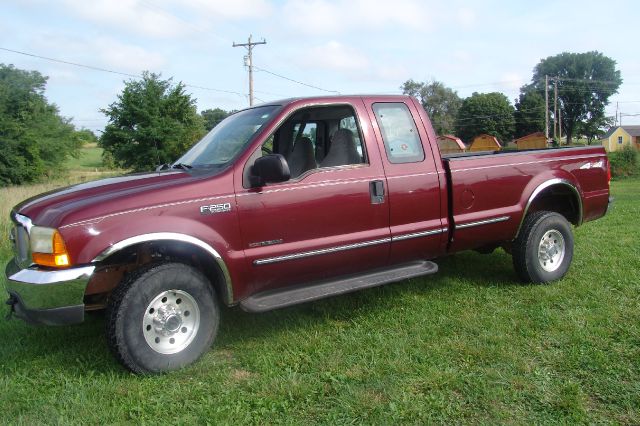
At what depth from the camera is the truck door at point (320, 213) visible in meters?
3.88

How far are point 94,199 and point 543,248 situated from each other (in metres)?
4.34

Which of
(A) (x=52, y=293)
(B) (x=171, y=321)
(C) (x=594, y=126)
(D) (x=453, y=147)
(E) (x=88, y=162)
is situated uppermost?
(C) (x=594, y=126)

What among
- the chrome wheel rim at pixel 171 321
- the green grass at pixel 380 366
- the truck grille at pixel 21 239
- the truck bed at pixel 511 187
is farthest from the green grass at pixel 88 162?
the chrome wheel rim at pixel 171 321

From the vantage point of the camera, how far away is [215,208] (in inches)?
146

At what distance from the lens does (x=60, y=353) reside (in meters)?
4.10

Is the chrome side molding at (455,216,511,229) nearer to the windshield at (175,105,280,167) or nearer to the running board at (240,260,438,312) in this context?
the running board at (240,260,438,312)

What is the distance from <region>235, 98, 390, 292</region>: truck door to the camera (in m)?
3.88

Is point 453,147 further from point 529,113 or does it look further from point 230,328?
point 529,113

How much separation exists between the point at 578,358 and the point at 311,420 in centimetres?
197

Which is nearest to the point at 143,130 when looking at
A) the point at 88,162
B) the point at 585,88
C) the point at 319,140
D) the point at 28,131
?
the point at 28,131

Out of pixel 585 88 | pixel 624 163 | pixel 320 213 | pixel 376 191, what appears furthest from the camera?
pixel 585 88

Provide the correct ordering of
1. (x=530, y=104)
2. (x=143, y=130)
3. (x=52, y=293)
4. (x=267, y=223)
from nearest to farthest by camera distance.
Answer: (x=52, y=293) → (x=267, y=223) → (x=143, y=130) → (x=530, y=104)

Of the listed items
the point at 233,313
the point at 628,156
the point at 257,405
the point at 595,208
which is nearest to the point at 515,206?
the point at 595,208

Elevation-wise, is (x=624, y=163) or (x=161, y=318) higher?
(x=624, y=163)
